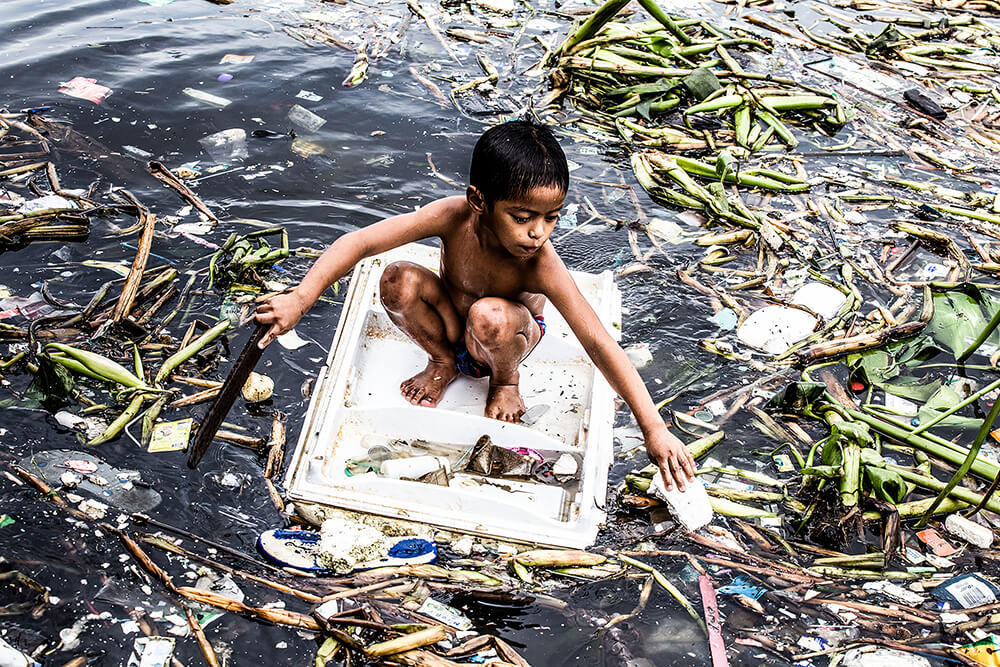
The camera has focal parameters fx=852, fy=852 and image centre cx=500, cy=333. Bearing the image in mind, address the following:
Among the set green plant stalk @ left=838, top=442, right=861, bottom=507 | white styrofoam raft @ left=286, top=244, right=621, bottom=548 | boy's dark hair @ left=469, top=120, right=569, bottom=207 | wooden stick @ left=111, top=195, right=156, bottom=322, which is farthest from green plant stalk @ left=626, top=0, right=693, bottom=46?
green plant stalk @ left=838, top=442, right=861, bottom=507

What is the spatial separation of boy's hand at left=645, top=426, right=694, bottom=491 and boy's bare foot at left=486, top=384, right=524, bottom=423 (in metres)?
0.60

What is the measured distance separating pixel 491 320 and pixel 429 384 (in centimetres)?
43

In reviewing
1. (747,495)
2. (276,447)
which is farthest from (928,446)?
(276,447)

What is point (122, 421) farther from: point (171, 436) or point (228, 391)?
point (228, 391)

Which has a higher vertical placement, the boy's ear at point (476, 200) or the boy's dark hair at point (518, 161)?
the boy's dark hair at point (518, 161)

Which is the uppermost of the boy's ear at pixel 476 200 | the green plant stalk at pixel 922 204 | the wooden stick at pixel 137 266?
the boy's ear at pixel 476 200

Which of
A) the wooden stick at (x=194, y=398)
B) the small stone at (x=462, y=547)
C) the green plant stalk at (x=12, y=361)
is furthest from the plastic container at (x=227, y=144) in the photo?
the small stone at (x=462, y=547)

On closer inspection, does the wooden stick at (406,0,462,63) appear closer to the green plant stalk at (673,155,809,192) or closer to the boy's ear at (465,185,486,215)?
the green plant stalk at (673,155,809,192)

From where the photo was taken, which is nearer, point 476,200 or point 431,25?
point 476,200

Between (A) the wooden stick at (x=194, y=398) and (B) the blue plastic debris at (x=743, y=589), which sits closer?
(B) the blue plastic debris at (x=743, y=589)

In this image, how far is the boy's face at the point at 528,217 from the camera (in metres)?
2.60

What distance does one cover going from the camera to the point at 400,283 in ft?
9.65

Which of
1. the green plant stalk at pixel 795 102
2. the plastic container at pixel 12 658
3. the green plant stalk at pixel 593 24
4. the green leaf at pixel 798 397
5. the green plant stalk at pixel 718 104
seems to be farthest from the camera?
the green plant stalk at pixel 795 102

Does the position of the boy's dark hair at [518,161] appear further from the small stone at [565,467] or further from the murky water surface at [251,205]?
the murky water surface at [251,205]
